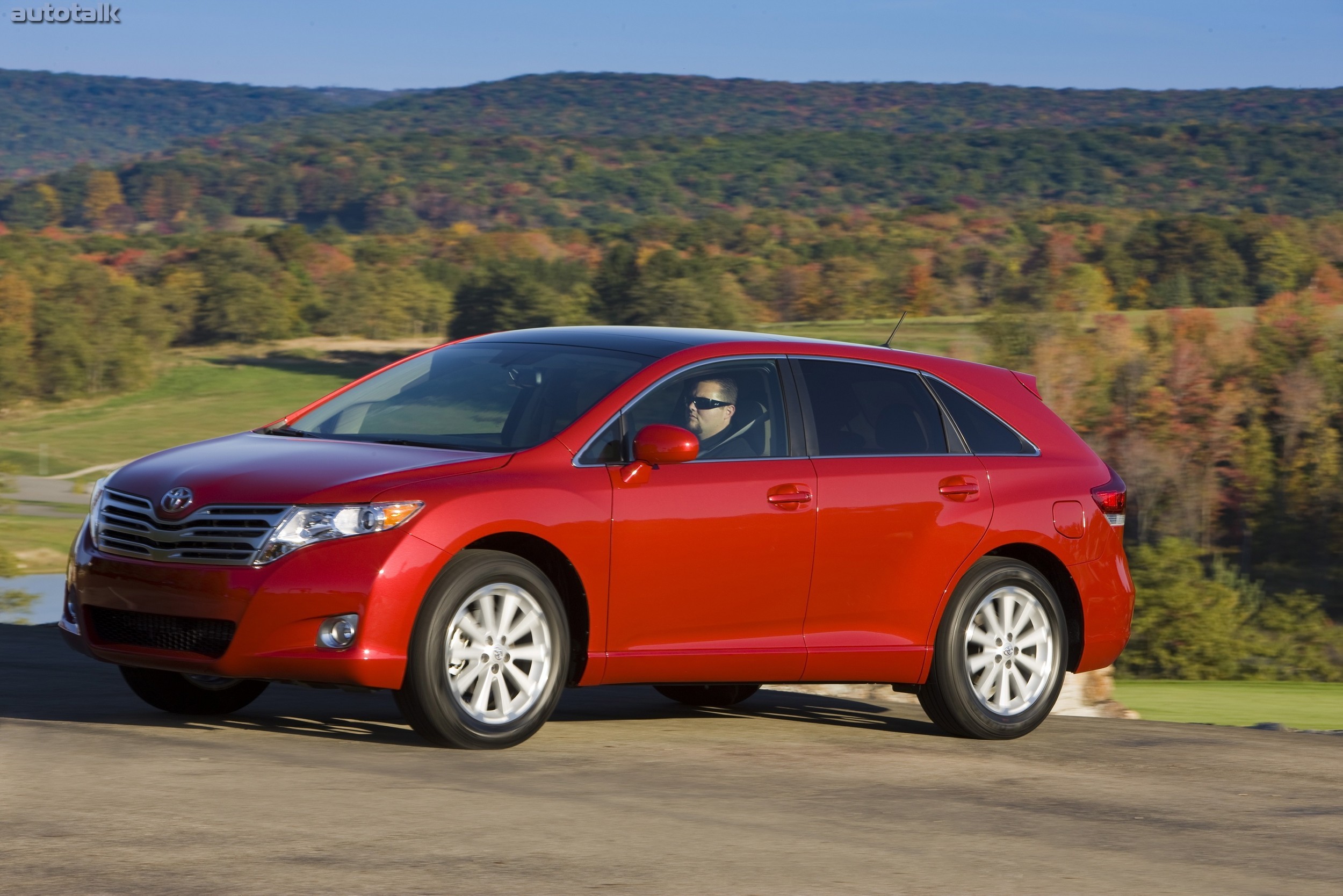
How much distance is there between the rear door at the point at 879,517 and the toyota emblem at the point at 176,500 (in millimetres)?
2498

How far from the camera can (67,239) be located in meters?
120

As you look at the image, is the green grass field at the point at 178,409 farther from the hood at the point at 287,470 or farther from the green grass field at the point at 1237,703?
the hood at the point at 287,470

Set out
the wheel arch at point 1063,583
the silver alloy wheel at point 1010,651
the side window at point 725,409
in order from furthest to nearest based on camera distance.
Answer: the wheel arch at point 1063,583 < the silver alloy wheel at point 1010,651 < the side window at point 725,409

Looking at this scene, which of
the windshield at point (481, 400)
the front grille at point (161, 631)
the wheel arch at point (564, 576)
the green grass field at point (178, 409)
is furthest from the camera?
the green grass field at point (178, 409)

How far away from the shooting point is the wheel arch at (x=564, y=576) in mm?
6883

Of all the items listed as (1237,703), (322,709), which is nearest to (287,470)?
(322,709)

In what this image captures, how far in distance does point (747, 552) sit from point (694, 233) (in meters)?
116

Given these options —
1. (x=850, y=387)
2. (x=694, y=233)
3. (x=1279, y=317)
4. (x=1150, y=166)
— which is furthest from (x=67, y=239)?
(x=850, y=387)

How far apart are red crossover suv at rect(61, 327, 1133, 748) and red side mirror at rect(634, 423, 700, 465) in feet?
0.04

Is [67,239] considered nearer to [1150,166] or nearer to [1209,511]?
[1209,511]

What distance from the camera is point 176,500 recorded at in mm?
6590

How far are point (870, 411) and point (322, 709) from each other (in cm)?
272

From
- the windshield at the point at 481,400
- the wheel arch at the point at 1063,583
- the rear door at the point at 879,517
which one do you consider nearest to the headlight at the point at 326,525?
the windshield at the point at 481,400

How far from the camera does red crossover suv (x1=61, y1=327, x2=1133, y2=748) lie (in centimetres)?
650
